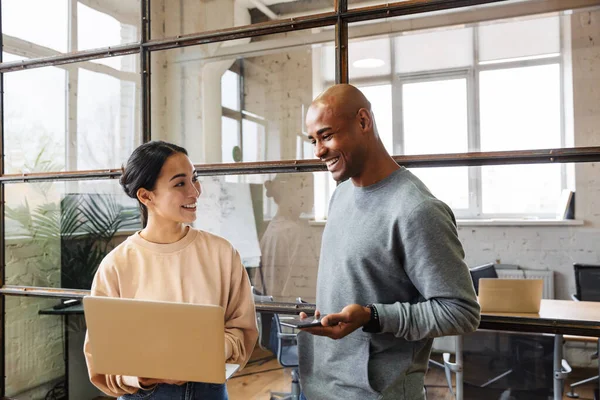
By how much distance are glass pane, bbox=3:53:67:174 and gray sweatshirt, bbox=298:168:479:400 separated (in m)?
1.35

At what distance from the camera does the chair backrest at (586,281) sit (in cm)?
115

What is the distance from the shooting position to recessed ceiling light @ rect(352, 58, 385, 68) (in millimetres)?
1281

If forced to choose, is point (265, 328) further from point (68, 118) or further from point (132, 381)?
point (68, 118)

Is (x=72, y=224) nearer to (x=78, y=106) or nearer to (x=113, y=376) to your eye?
(x=78, y=106)

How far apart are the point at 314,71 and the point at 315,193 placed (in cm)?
37

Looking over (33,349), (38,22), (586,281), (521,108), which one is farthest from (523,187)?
(33,349)

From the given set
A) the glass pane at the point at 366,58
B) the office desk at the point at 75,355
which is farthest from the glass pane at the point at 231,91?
the office desk at the point at 75,355

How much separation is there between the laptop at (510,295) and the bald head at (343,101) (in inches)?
25.1

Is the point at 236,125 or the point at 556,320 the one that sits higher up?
the point at 236,125

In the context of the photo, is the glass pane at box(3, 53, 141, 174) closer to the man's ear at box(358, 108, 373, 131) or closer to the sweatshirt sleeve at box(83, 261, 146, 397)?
the sweatshirt sleeve at box(83, 261, 146, 397)

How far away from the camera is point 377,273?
975 millimetres

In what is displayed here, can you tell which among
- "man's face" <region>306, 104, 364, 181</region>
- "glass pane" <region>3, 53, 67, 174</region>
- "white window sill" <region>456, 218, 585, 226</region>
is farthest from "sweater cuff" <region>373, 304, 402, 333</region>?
"glass pane" <region>3, 53, 67, 174</region>

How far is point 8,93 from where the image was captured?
188cm

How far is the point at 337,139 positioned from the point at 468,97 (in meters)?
0.72
